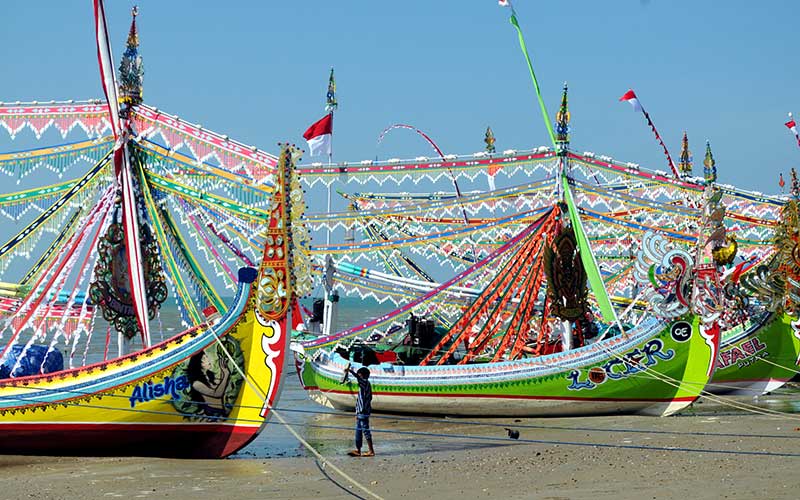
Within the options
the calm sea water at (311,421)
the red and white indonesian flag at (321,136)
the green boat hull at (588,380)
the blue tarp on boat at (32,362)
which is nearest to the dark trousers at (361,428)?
the calm sea water at (311,421)

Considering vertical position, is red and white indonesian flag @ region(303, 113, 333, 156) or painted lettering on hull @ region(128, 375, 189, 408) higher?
red and white indonesian flag @ region(303, 113, 333, 156)

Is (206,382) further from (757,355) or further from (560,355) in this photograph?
(757,355)

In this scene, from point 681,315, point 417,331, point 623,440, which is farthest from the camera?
point 417,331

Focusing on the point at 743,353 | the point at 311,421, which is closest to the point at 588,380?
the point at 311,421

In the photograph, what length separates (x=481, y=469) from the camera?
13.0 metres

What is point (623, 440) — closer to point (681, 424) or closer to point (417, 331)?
point (681, 424)

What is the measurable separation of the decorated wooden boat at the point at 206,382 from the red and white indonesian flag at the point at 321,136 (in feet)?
24.9

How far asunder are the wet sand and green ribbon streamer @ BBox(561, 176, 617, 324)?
2655mm

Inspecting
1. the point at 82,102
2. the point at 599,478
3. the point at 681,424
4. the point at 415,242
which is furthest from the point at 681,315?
the point at 82,102

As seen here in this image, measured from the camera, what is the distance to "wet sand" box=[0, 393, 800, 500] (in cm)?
1148

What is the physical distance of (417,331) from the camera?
2253 cm

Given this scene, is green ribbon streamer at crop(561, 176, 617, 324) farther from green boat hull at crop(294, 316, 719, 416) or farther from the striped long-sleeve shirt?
the striped long-sleeve shirt

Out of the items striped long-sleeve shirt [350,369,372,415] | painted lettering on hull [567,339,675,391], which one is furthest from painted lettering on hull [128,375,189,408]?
painted lettering on hull [567,339,675,391]

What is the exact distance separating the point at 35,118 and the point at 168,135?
2407mm
